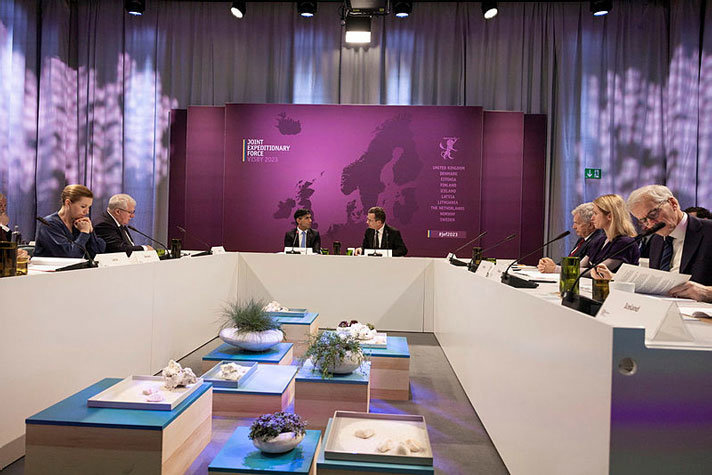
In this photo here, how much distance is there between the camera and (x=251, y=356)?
304cm

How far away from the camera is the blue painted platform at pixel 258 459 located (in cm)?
159

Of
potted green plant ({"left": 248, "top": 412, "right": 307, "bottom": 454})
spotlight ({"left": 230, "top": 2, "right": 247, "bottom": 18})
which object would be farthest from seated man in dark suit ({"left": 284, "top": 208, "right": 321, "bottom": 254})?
potted green plant ({"left": 248, "top": 412, "right": 307, "bottom": 454})

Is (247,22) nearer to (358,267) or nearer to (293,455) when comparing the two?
(358,267)

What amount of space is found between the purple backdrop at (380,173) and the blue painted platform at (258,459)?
496cm

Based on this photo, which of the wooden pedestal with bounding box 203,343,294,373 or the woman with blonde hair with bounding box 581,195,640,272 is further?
the woman with blonde hair with bounding box 581,195,640,272

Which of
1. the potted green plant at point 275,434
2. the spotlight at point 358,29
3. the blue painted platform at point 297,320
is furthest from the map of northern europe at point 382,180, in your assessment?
the potted green plant at point 275,434

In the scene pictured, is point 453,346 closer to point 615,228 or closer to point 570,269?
point 615,228

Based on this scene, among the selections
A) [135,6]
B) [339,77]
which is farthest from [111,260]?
[339,77]

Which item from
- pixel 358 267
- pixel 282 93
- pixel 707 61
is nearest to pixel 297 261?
pixel 358 267

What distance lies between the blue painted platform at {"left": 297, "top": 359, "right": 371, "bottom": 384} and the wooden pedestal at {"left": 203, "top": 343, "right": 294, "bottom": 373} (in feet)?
1.33

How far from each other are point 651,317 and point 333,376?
1662 millimetres

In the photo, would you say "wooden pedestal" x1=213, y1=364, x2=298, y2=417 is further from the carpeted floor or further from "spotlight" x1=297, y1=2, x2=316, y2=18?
"spotlight" x1=297, y1=2, x2=316, y2=18

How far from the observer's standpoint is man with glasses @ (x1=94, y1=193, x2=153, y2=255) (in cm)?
399

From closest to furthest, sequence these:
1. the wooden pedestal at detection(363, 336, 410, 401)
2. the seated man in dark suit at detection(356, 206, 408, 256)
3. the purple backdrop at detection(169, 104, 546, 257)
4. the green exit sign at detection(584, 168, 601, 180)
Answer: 1. the wooden pedestal at detection(363, 336, 410, 401)
2. the seated man in dark suit at detection(356, 206, 408, 256)
3. the purple backdrop at detection(169, 104, 546, 257)
4. the green exit sign at detection(584, 168, 601, 180)
